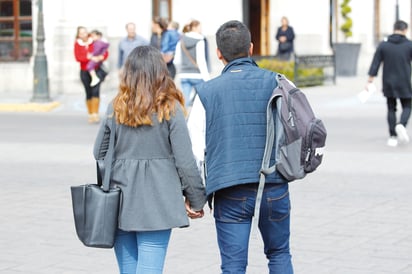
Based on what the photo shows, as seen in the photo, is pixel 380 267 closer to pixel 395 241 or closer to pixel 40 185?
pixel 395 241

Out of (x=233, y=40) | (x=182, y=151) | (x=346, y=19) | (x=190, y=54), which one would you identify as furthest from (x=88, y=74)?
(x=346, y=19)

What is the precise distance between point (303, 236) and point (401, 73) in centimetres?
636

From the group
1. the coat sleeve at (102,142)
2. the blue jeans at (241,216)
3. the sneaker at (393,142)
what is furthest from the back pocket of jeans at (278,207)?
the sneaker at (393,142)

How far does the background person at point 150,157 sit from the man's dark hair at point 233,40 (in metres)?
0.33

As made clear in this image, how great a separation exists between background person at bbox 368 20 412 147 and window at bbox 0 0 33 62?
12.3m

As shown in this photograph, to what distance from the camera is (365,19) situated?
35312 millimetres

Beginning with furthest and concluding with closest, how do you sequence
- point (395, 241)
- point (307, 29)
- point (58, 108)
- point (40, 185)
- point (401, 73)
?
point (307, 29) → point (58, 108) → point (401, 73) → point (40, 185) → point (395, 241)

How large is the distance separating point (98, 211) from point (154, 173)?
336 millimetres

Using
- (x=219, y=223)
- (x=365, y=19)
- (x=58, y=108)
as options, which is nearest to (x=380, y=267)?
(x=219, y=223)

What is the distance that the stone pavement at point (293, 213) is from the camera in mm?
7496

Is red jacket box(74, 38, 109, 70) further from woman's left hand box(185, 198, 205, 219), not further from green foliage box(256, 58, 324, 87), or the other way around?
woman's left hand box(185, 198, 205, 219)

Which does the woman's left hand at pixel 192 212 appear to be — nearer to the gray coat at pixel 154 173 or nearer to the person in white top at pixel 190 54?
the gray coat at pixel 154 173

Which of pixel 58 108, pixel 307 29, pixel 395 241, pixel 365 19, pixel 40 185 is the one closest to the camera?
pixel 395 241

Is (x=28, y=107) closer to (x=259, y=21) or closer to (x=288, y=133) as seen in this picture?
(x=259, y=21)
